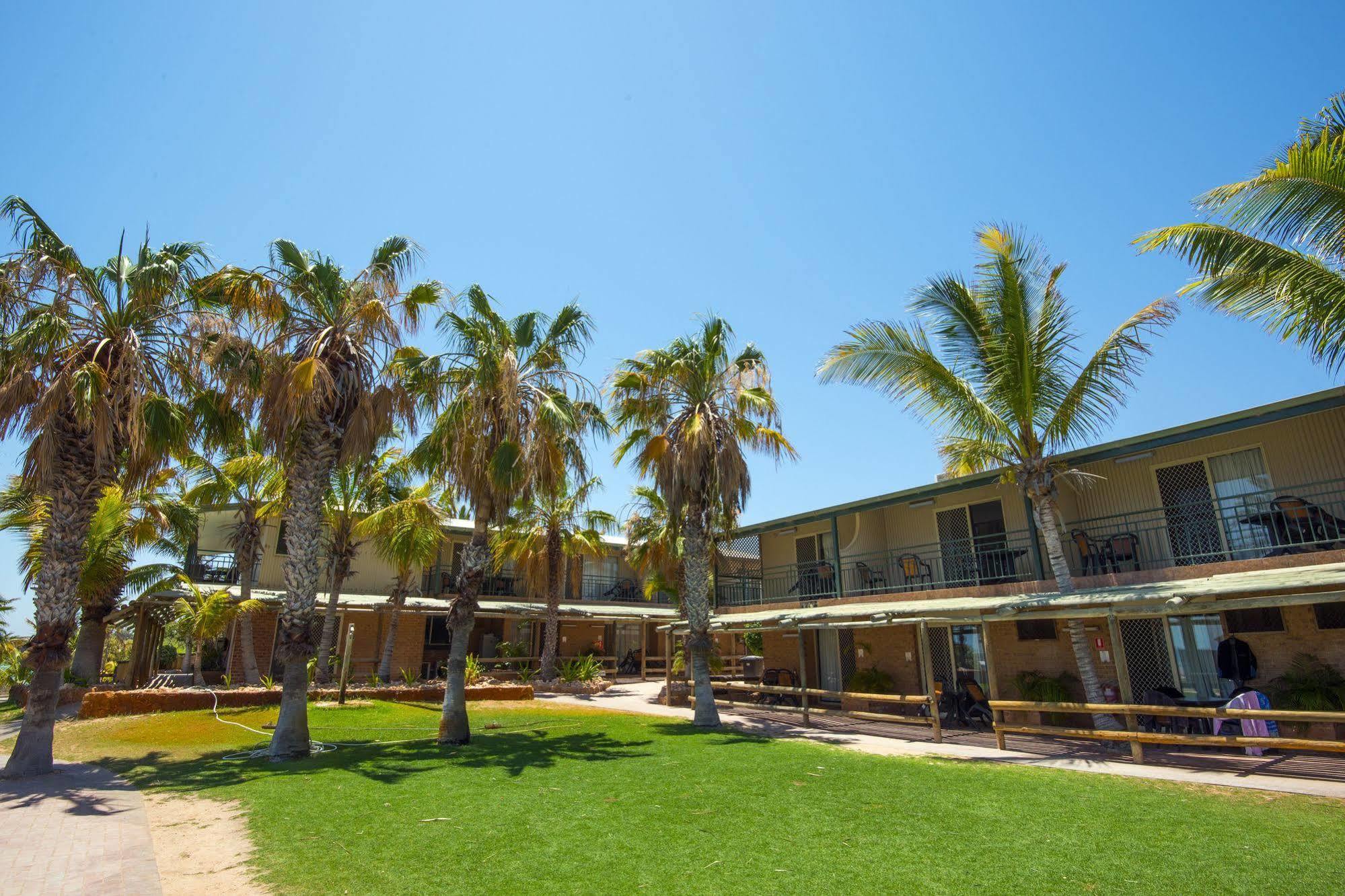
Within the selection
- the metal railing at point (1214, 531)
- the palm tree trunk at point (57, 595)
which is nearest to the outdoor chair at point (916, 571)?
the metal railing at point (1214, 531)

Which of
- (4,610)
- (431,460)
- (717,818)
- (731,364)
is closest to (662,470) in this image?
(731,364)

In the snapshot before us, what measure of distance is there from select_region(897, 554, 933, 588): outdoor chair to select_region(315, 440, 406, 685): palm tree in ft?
47.5

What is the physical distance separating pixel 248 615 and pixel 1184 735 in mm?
A: 21614

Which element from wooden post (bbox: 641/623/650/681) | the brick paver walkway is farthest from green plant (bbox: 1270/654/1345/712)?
wooden post (bbox: 641/623/650/681)

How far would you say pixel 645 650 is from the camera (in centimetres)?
3108

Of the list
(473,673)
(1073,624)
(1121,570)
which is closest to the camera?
(1073,624)

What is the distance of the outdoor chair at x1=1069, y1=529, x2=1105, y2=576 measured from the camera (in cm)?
1436

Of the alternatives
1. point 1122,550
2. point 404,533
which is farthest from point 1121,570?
point 404,533

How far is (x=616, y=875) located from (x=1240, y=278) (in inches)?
392

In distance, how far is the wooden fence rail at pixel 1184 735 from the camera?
8914 mm

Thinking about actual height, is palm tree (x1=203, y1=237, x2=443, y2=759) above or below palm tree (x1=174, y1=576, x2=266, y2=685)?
above

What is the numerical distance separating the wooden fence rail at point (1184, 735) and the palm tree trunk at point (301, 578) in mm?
11572

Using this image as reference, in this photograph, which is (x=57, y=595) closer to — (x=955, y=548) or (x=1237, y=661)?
(x=955, y=548)

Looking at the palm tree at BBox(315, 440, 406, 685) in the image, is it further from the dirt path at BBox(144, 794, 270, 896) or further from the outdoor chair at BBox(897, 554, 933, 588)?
the outdoor chair at BBox(897, 554, 933, 588)
